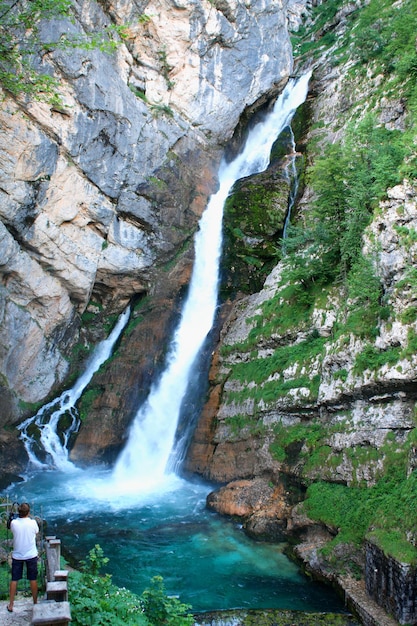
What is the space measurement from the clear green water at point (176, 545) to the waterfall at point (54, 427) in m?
1.88

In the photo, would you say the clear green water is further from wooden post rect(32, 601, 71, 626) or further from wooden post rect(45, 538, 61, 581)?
wooden post rect(32, 601, 71, 626)

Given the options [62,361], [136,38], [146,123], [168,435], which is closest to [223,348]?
[168,435]

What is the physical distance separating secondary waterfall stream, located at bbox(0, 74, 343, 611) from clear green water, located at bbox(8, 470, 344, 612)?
0.03 meters

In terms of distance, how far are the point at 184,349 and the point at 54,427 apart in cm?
648

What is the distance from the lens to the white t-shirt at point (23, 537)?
6.65 meters

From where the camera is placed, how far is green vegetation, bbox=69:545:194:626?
6789 mm

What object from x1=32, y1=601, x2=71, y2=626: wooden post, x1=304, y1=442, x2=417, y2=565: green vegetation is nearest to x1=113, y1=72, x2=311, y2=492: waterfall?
x1=304, y1=442, x2=417, y2=565: green vegetation

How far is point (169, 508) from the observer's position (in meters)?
16.0

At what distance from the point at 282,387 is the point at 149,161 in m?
13.8

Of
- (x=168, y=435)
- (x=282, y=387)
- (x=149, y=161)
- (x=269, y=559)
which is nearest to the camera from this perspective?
(x=269, y=559)

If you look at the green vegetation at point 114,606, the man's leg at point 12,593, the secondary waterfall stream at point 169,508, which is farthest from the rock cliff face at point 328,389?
the man's leg at point 12,593

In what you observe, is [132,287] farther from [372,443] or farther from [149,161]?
[372,443]

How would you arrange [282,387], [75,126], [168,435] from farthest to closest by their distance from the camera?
[75,126] < [168,435] < [282,387]

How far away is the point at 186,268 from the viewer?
24.6 meters
